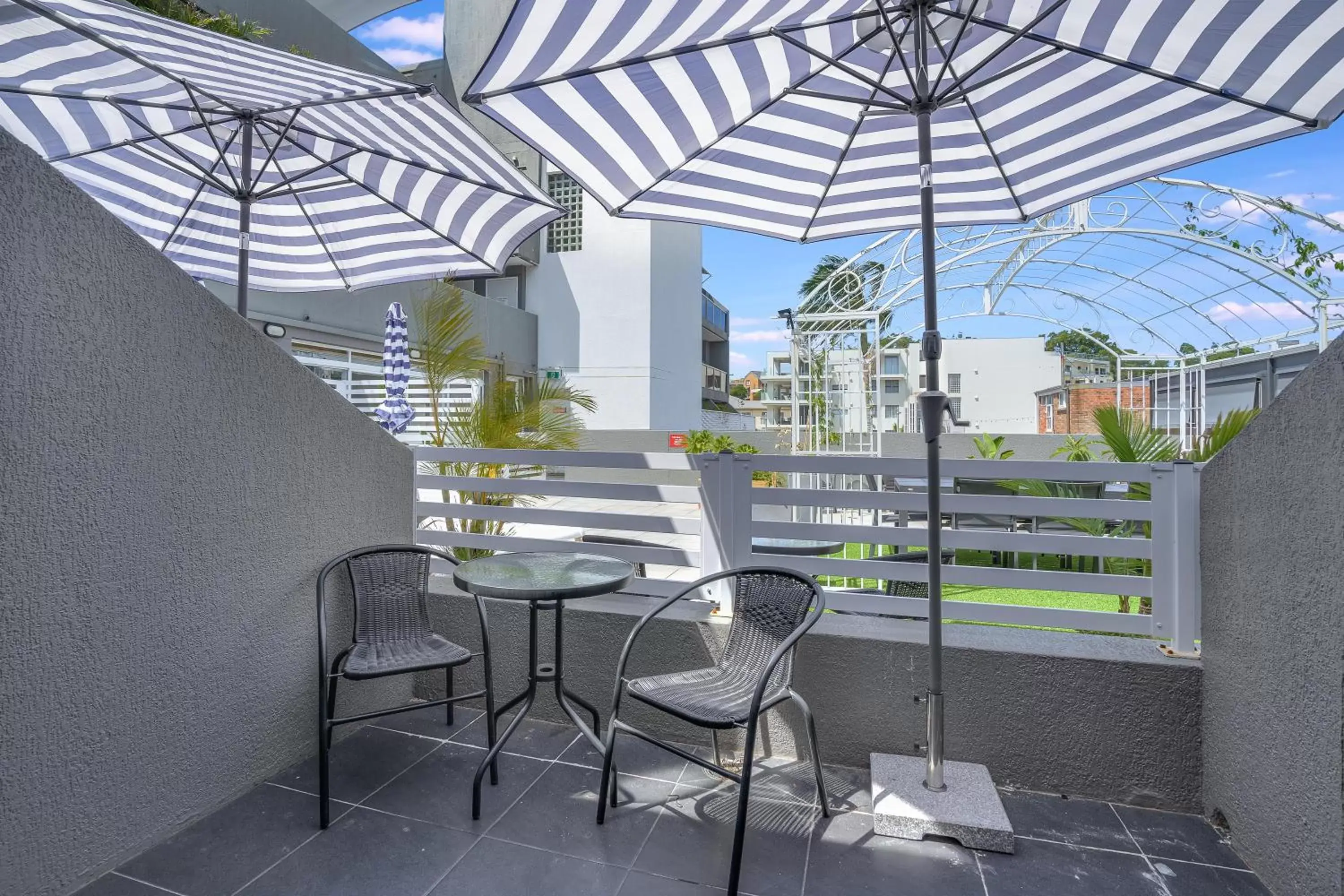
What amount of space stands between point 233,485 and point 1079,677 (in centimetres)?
320

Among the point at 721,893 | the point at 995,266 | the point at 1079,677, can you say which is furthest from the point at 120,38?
the point at 995,266

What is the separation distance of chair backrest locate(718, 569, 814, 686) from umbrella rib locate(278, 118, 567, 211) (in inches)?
102

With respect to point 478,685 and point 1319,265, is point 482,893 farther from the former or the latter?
point 1319,265

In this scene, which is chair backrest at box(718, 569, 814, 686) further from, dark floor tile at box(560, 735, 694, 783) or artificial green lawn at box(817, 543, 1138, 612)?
artificial green lawn at box(817, 543, 1138, 612)

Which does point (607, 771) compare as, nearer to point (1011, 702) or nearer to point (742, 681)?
point (742, 681)

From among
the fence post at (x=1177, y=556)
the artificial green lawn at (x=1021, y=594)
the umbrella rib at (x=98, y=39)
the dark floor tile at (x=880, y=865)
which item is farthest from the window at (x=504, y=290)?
the dark floor tile at (x=880, y=865)

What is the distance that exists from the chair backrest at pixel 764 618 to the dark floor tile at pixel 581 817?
58 cm

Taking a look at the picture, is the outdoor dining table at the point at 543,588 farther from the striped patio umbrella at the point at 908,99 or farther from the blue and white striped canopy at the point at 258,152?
the blue and white striped canopy at the point at 258,152

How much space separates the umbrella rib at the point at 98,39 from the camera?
7.87 feet

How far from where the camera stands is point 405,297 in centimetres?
1137

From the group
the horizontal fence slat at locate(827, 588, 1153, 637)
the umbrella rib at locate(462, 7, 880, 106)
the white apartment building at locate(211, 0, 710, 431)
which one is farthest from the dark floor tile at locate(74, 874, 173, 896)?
the white apartment building at locate(211, 0, 710, 431)

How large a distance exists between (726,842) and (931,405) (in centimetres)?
164

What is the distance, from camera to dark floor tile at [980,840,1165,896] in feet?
6.67

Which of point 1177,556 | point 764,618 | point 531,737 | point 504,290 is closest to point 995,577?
point 1177,556
